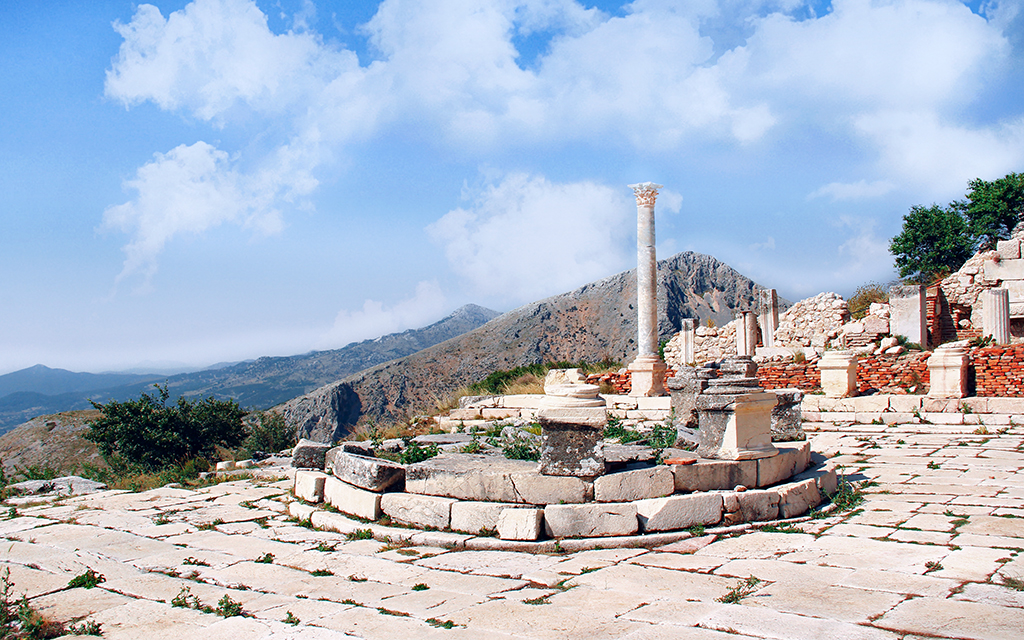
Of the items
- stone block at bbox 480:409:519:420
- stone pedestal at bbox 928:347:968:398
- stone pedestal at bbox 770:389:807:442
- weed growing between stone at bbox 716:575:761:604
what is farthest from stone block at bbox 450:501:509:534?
stone pedestal at bbox 928:347:968:398

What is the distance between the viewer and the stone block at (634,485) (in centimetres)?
648

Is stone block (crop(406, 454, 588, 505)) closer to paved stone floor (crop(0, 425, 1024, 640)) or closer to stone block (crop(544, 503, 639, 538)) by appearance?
stone block (crop(544, 503, 639, 538))

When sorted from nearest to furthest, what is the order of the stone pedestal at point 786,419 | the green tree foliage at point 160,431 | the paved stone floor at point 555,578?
the paved stone floor at point 555,578
the stone pedestal at point 786,419
the green tree foliage at point 160,431

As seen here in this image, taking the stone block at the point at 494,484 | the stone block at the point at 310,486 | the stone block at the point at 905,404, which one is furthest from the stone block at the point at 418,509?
the stone block at the point at 905,404

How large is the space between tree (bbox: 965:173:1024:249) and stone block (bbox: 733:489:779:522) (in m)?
34.3

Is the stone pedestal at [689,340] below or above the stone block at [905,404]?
→ above

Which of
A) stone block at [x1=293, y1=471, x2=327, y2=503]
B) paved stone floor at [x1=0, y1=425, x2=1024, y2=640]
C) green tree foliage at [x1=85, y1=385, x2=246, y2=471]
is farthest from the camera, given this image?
green tree foliage at [x1=85, y1=385, x2=246, y2=471]

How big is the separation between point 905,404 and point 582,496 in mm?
9485

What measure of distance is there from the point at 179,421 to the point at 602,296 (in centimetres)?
4975

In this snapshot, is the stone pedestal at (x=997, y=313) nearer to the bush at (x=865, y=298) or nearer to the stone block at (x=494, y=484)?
the bush at (x=865, y=298)

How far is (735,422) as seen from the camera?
713 cm

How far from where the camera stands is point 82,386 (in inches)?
5408

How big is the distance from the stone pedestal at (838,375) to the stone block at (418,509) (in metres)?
10.6

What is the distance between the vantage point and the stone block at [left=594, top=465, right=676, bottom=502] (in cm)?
A: 648
